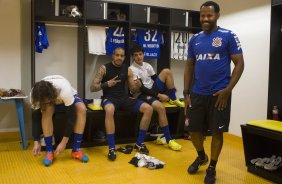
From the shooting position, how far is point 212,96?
235 cm

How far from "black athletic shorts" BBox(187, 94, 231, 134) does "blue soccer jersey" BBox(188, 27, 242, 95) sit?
6 cm

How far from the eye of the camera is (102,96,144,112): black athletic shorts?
3395mm

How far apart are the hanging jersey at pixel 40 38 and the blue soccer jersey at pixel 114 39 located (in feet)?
2.50

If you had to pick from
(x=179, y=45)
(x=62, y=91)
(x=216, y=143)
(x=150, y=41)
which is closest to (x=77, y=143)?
(x=62, y=91)

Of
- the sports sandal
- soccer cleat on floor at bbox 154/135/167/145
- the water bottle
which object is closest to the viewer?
the sports sandal

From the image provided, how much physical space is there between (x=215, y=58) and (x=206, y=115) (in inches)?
18.4

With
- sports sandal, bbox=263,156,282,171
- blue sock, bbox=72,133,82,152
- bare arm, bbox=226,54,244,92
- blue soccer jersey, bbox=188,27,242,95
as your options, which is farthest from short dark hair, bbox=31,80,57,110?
sports sandal, bbox=263,156,282,171

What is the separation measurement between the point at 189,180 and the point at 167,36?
2.23 m

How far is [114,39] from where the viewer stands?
3.88m

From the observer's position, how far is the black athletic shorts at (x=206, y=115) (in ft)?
7.52

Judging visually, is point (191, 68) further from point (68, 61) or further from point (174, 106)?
point (68, 61)

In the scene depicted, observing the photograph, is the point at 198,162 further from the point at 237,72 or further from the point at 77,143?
the point at 77,143

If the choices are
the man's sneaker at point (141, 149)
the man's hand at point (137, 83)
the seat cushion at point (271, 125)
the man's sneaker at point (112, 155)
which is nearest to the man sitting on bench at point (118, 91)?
the man's sneaker at point (141, 149)

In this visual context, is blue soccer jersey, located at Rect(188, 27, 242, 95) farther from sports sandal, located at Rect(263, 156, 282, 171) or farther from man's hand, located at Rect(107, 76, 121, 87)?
man's hand, located at Rect(107, 76, 121, 87)
